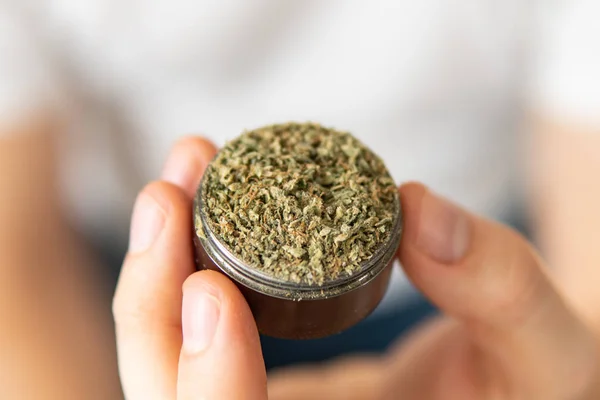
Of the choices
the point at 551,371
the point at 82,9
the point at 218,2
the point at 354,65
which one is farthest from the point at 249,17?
the point at 551,371

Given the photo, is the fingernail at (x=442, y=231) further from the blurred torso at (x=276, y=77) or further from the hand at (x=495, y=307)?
the blurred torso at (x=276, y=77)

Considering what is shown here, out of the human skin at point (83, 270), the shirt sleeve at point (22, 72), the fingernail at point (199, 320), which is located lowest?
the human skin at point (83, 270)

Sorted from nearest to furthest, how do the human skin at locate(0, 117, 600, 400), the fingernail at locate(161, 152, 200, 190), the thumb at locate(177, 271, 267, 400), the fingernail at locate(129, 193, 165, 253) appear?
the thumb at locate(177, 271, 267, 400)
the fingernail at locate(129, 193, 165, 253)
the fingernail at locate(161, 152, 200, 190)
the human skin at locate(0, 117, 600, 400)

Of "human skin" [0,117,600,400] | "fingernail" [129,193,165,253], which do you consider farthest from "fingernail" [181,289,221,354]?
"human skin" [0,117,600,400]

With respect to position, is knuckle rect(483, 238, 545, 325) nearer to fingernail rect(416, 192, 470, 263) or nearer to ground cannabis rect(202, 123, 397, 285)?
fingernail rect(416, 192, 470, 263)

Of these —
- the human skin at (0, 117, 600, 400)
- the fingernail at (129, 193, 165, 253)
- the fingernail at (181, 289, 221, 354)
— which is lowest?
the human skin at (0, 117, 600, 400)

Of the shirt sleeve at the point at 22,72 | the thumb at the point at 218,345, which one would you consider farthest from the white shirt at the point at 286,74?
the thumb at the point at 218,345

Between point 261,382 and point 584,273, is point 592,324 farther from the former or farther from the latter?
point 261,382
